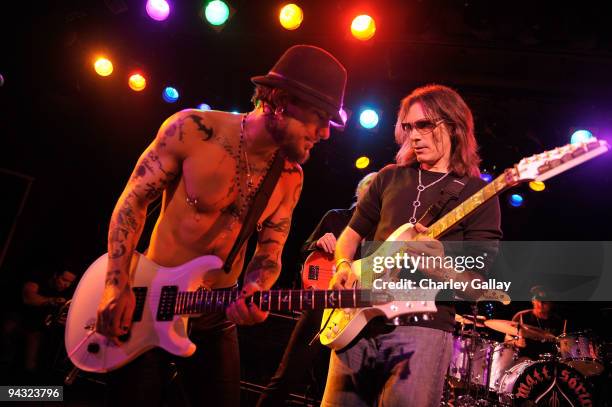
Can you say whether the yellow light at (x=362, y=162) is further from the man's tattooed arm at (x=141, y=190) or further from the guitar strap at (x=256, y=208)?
the man's tattooed arm at (x=141, y=190)

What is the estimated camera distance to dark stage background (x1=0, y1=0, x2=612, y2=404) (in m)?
6.66

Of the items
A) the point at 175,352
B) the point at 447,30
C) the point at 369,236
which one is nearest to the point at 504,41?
the point at 447,30

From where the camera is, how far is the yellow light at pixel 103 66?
7.44 meters

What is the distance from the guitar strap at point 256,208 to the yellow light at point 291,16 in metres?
4.20

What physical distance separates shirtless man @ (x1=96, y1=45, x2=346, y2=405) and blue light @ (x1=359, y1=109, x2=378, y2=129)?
541 cm

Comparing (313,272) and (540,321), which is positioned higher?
(540,321)

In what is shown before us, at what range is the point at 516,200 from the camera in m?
10.4

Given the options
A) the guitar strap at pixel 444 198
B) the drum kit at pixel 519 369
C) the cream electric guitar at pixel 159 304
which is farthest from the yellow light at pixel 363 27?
the cream electric guitar at pixel 159 304

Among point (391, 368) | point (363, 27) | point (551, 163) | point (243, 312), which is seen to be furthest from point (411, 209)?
point (363, 27)

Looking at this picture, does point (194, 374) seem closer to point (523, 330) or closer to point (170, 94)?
point (170, 94)

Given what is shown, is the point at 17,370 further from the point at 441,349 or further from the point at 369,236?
the point at 441,349

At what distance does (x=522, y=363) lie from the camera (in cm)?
768

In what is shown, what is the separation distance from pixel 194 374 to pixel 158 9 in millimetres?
5759

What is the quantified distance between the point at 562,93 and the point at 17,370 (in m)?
10.6
